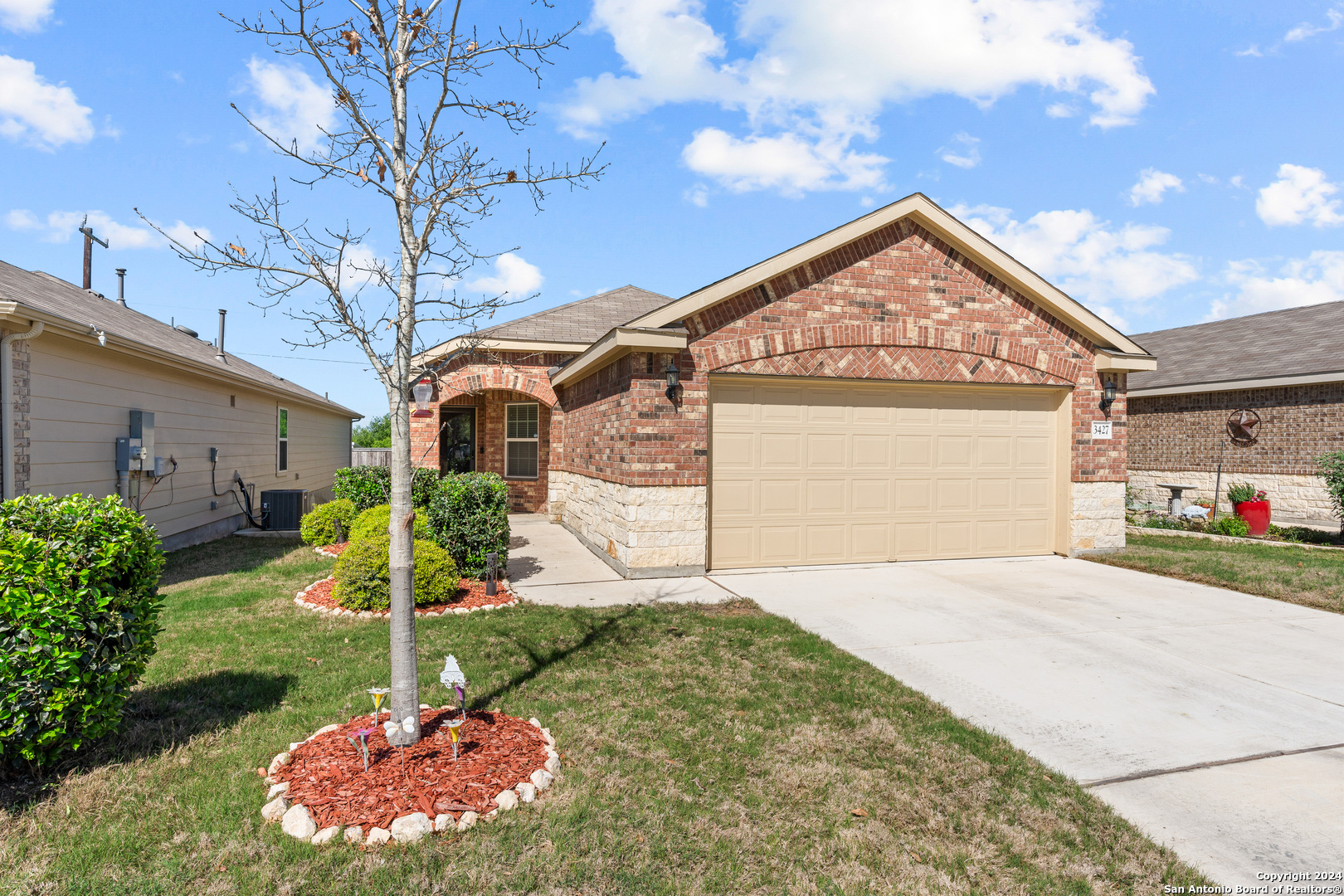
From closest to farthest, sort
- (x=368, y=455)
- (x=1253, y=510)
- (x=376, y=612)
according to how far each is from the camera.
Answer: (x=376, y=612) → (x=1253, y=510) → (x=368, y=455)

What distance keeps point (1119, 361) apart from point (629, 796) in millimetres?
10254

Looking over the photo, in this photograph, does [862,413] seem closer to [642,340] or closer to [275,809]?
[642,340]

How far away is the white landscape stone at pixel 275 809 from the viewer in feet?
10.3

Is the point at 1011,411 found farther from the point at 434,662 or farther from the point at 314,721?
the point at 314,721

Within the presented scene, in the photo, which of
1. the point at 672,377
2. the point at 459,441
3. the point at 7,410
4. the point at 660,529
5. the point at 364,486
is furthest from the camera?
the point at 459,441

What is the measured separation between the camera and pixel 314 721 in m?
4.16

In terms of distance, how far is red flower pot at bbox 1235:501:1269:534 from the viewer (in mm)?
13375

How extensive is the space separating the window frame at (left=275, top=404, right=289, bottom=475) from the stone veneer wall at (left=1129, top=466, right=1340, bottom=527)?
21.5 m

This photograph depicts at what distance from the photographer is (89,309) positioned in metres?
10.3

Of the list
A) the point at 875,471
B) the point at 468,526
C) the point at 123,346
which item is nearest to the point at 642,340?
the point at 468,526

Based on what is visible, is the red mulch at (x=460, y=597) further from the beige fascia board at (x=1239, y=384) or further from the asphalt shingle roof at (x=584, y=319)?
the beige fascia board at (x=1239, y=384)

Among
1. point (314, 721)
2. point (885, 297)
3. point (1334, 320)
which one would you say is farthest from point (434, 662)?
point (1334, 320)

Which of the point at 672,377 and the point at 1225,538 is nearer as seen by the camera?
the point at 672,377

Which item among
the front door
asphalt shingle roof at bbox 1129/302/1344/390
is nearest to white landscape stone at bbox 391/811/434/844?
the front door
